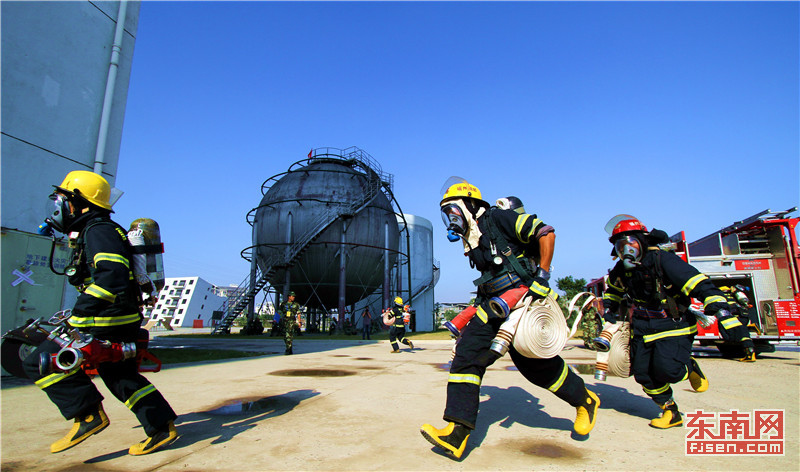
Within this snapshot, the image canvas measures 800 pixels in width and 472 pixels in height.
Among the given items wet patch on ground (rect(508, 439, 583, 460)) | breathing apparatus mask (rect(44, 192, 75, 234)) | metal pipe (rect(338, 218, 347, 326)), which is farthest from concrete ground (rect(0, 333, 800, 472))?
metal pipe (rect(338, 218, 347, 326))

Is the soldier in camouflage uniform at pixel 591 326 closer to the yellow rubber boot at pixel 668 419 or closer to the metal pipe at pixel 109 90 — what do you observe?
the yellow rubber boot at pixel 668 419

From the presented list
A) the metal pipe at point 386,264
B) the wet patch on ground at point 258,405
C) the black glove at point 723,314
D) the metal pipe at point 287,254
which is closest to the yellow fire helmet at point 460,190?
the black glove at point 723,314

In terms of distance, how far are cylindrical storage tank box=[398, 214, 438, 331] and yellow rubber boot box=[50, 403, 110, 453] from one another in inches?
1301

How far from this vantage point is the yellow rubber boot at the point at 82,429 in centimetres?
267

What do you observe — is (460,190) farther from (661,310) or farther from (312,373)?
(312,373)

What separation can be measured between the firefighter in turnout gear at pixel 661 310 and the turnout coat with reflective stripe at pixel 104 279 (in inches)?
161

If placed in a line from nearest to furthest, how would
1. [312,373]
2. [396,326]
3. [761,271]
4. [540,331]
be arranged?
[540,331] < [312,373] < [761,271] < [396,326]

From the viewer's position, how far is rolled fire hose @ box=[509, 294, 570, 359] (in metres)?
2.74

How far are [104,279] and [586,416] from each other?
3.44 metres

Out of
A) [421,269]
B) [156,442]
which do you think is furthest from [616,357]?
[421,269]

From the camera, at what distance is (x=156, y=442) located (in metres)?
2.71

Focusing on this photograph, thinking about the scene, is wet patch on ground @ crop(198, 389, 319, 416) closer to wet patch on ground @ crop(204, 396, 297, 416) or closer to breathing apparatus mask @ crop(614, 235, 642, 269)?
wet patch on ground @ crop(204, 396, 297, 416)

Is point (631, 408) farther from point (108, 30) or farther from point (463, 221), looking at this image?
point (108, 30)

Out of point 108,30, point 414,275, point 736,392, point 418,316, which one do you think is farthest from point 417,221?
point 736,392
